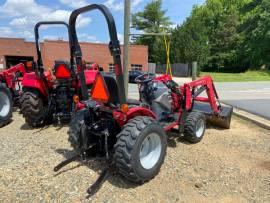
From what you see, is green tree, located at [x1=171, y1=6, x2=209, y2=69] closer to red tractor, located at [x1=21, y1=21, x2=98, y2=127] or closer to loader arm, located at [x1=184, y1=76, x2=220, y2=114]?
loader arm, located at [x1=184, y1=76, x2=220, y2=114]

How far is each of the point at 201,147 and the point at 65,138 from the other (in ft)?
8.72

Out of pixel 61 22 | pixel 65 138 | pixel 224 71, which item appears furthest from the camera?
pixel 224 71

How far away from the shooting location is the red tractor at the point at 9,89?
25.6ft

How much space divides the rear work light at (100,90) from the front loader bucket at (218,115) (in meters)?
3.34

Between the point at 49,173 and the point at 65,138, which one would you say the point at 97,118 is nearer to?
the point at 49,173

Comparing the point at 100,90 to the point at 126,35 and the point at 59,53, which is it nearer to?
the point at 126,35

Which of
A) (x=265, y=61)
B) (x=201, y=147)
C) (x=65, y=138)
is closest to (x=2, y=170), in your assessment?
(x=65, y=138)

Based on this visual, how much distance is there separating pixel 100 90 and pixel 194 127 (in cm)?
227

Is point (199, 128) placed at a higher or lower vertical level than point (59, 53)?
lower

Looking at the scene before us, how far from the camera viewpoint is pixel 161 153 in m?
4.54

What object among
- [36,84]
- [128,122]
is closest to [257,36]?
[36,84]

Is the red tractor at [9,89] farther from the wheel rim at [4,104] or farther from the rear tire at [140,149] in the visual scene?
the rear tire at [140,149]

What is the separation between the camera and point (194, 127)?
5938mm

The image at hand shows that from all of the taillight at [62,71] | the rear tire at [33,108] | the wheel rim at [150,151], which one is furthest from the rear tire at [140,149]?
the rear tire at [33,108]
